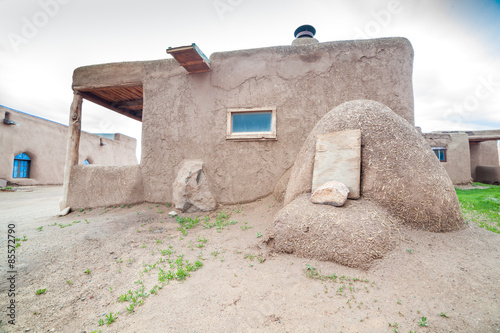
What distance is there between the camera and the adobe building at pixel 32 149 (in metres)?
10.1

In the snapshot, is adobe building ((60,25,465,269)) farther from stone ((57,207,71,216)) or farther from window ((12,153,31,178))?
window ((12,153,31,178))

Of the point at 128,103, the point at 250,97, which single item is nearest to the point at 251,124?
the point at 250,97

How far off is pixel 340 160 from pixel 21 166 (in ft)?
48.1

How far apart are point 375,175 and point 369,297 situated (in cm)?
157

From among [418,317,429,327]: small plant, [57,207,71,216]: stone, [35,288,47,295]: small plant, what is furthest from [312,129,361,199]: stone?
[57,207,71,216]: stone

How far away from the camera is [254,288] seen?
2.28 m

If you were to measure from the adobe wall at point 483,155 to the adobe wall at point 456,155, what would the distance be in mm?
1942

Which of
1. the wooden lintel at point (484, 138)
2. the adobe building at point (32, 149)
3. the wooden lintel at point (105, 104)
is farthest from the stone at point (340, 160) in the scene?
the adobe building at point (32, 149)

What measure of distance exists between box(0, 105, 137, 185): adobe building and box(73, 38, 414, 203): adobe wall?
8.45 meters

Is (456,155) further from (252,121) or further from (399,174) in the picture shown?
(252,121)

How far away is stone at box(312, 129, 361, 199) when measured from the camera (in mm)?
3080

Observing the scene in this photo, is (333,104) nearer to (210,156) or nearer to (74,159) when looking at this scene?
(210,156)

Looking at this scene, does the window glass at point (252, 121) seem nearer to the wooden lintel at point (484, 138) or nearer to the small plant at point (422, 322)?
the small plant at point (422, 322)

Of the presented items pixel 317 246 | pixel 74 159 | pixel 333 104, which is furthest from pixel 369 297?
pixel 74 159
